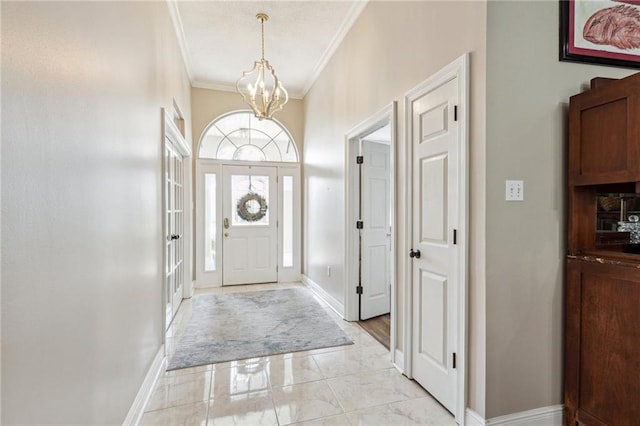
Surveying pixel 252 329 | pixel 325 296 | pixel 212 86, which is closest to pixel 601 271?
pixel 252 329

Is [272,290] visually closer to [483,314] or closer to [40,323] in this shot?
[483,314]

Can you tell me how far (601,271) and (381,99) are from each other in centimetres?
188

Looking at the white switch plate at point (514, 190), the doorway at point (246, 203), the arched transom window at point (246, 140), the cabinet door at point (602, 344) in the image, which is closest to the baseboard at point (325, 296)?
the doorway at point (246, 203)

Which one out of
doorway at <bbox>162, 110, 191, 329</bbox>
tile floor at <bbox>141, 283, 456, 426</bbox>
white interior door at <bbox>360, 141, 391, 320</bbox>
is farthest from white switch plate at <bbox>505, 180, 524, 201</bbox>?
doorway at <bbox>162, 110, 191, 329</bbox>

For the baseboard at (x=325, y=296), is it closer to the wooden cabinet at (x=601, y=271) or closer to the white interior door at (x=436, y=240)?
the white interior door at (x=436, y=240)

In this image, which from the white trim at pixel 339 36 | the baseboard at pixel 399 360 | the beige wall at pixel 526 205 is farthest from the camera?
the white trim at pixel 339 36

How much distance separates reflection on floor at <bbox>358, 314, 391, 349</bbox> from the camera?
296 cm

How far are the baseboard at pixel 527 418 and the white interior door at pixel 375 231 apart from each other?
1798 millimetres

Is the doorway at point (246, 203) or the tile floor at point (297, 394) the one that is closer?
the tile floor at point (297, 394)

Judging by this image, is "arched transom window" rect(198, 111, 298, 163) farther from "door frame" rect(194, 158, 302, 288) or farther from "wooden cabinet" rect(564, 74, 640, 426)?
"wooden cabinet" rect(564, 74, 640, 426)

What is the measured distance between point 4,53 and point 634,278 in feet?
7.70

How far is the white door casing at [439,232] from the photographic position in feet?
5.76

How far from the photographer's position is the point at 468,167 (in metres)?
1.71

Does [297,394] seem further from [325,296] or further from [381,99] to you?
[381,99]
